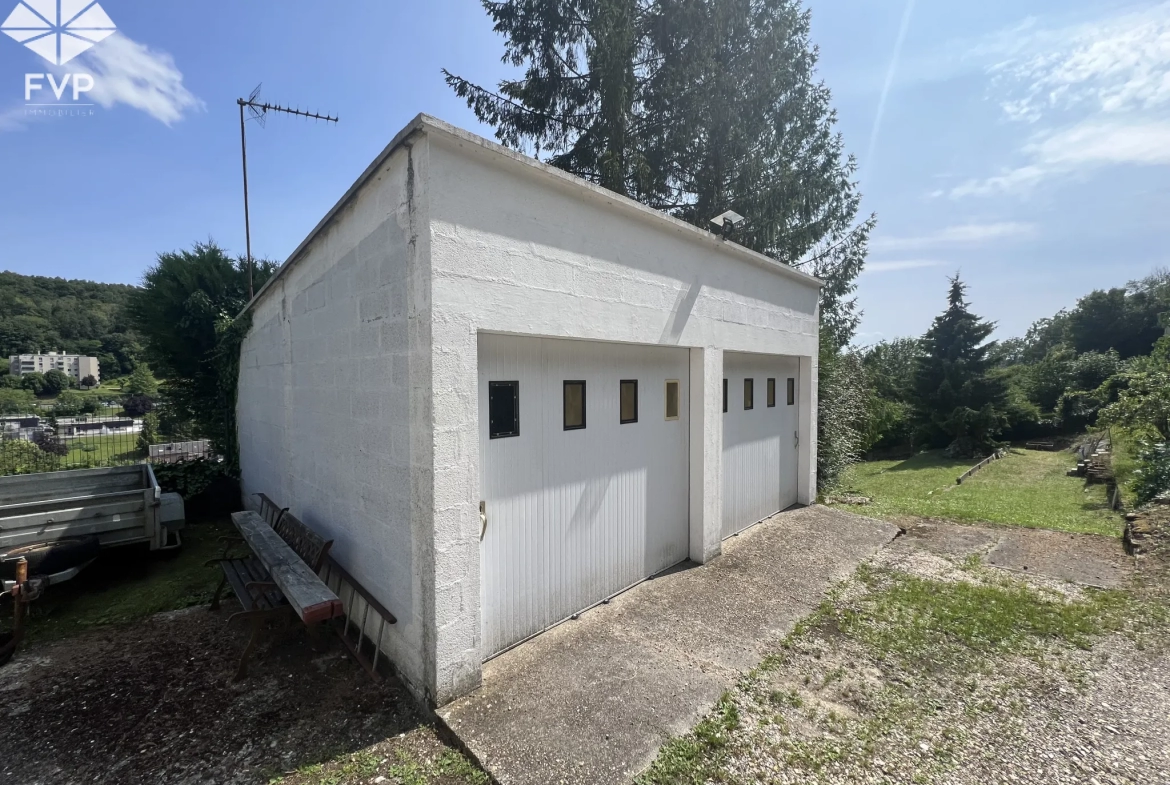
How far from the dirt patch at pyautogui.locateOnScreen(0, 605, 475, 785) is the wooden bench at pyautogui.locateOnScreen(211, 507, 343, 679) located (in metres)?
0.27

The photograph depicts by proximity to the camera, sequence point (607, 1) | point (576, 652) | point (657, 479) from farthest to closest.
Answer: point (607, 1) → point (657, 479) → point (576, 652)

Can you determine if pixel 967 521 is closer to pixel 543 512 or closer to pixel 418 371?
pixel 543 512

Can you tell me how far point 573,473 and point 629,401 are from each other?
107cm

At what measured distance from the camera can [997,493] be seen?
12.6 meters

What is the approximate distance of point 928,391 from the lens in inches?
910

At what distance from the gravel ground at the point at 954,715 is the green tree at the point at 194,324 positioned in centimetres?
1070

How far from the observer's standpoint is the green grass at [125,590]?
179 inches

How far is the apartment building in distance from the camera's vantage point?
4279cm

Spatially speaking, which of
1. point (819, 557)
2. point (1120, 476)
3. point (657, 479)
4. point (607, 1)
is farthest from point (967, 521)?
point (607, 1)

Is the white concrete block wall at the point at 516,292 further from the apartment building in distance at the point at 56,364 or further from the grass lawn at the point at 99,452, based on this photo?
the apartment building in distance at the point at 56,364

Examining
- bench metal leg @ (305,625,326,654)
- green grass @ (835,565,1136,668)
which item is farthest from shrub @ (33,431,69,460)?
green grass @ (835,565,1136,668)

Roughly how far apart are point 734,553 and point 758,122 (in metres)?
10.5

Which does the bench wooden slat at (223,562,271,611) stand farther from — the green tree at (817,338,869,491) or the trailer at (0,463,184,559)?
the green tree at (817,338,869,491)

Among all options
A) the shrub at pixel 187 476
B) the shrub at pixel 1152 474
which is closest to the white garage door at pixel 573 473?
the shrub at pixel 187 476
